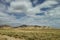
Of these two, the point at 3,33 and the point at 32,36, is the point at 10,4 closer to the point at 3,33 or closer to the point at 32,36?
the point at 3,33

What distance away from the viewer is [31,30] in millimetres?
5527

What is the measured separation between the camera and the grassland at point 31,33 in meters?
5.30

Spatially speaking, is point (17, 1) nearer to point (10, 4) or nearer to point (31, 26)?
point (10, 4)

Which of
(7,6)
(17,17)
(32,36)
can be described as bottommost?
(32,36)

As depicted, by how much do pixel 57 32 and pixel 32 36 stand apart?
893 mm

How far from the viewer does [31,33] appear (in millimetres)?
5426

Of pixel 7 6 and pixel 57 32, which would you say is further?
pixel 7 6

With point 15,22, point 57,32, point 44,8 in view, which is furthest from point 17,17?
point 57,32

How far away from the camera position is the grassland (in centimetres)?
530

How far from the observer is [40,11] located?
5.64 metres

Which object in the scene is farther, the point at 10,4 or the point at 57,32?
the point at 10,4

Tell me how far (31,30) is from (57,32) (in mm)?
937

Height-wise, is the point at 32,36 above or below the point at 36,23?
below

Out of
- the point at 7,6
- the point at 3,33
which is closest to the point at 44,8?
the point at 7,6
